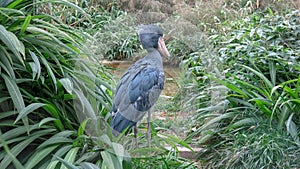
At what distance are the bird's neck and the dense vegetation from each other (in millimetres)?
48

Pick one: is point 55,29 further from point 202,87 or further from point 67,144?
point 202,87

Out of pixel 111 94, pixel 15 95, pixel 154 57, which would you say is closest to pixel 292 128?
pixel 111 94

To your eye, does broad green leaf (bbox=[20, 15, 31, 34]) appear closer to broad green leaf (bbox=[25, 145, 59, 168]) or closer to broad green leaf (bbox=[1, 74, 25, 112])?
broad green leaf (bbox=[1, 74, 25, 112])

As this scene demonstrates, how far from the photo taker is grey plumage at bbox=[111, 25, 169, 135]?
1.70 m

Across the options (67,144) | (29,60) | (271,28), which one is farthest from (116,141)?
(271,28)

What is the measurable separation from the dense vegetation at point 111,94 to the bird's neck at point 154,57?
5 cm

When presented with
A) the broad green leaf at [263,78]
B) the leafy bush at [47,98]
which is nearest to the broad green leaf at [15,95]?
the leafy bush at [47,98]

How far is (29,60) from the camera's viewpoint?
242 cm

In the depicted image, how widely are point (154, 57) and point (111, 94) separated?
0.77 metres

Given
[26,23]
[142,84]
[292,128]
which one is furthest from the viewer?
[292,128]

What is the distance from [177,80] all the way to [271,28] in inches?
67.4

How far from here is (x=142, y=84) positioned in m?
1.82

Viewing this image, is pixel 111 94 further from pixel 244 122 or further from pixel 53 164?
pixel 244 122

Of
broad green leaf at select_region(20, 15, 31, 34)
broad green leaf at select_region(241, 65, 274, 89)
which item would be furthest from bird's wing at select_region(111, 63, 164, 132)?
broad green leaf at select_region(241, 65, 274, 89)
